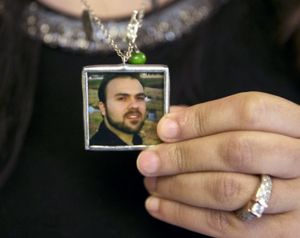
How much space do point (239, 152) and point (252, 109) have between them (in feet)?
0.16

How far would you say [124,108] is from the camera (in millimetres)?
645

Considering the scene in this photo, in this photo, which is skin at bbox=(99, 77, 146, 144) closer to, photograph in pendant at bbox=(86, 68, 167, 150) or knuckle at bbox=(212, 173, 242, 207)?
photograph in pendant at bbox=(86, 68, 167, 150)

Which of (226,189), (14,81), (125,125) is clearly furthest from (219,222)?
(14,81)

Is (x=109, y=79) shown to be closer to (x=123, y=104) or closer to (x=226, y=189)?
(x=123, y=104)

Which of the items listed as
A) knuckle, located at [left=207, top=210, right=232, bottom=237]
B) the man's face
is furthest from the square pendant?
knuckle, located at [left=207, top=210, right=232, bottom=237]

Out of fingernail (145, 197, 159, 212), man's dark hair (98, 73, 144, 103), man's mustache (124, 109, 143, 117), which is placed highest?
man's dark hair (98, 73, 144, 103)

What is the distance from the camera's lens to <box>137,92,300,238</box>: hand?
0.61 m

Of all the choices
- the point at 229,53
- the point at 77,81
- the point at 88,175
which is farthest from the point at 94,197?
the point at 229,53

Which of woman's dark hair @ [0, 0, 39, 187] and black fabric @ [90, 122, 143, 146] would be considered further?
woman's dark hair @ [0, 0, 39, 187]

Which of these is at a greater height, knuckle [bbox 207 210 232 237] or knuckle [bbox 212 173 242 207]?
knuckle [bbox 212 173 242 207]

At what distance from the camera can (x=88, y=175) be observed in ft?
2.54

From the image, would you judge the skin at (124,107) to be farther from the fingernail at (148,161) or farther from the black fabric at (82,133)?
the black fabric at (82,133)

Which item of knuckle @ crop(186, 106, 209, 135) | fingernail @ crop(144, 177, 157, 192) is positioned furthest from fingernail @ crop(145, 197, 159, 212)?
knuckle @ crop(186, 106, 209, 135)

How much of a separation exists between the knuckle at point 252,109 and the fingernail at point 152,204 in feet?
0.54
